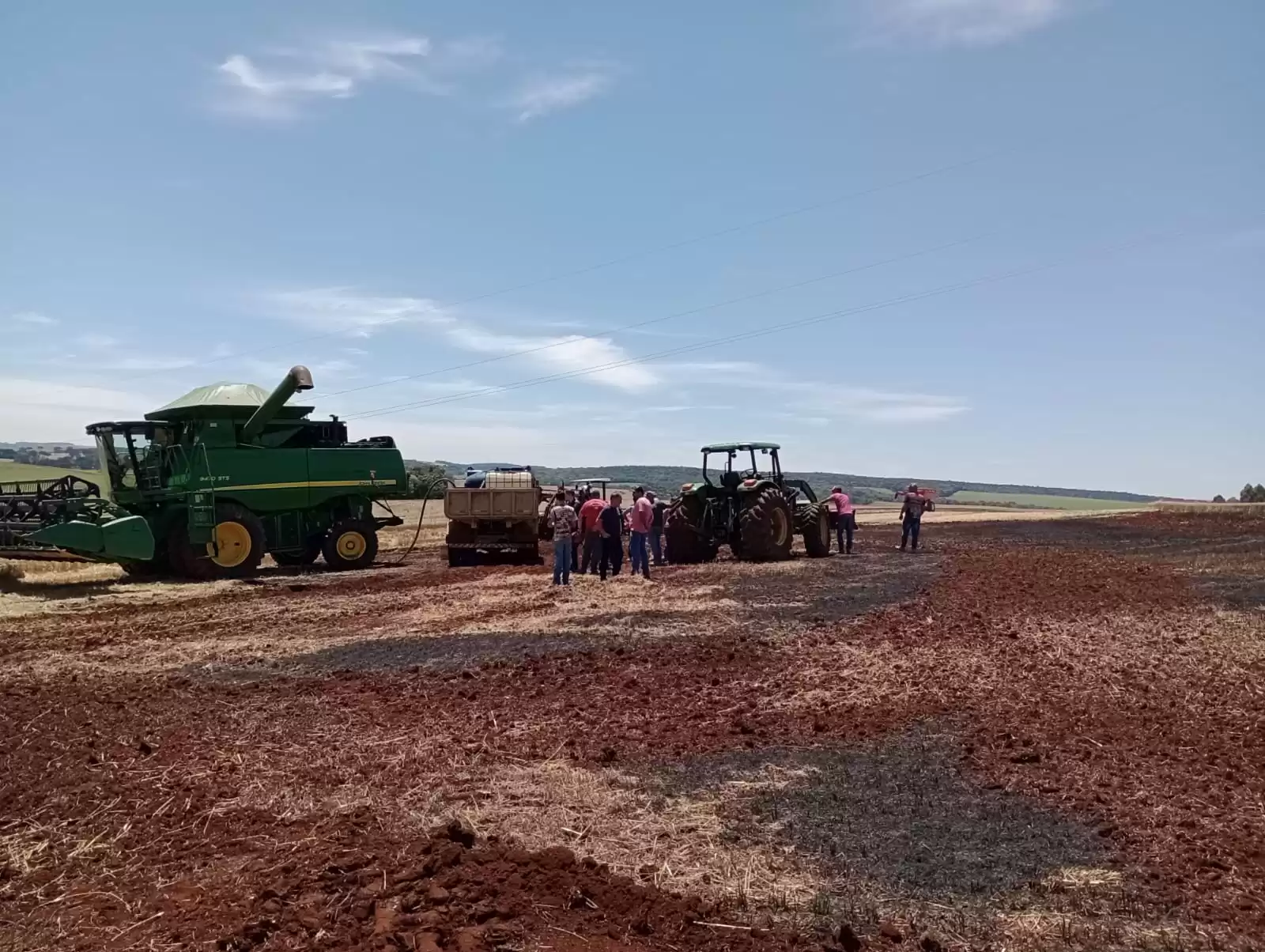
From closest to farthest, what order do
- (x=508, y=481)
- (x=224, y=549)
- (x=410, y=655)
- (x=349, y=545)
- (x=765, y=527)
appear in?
(x=410, y=655), (x=765, y=527), (x=224, y=549), (x=349, y=545), (x=508, y=481)

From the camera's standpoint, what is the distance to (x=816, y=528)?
20.6 metres

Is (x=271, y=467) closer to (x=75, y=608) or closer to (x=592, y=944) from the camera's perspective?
(x=75, y=608)

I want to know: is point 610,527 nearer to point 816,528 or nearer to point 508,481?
point 816,528

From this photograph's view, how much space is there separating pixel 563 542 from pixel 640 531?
1585mm

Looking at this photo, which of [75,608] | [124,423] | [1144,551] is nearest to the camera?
[75,608]

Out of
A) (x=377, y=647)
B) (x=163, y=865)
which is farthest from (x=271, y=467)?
(x=163, y=865)

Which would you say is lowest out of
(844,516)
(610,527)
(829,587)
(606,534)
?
(829,587)

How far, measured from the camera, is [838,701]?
7.82m

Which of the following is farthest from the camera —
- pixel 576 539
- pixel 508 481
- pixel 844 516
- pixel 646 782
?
pixel 508 481

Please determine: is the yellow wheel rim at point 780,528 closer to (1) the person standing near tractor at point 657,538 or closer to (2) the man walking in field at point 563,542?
(1) the person standing near tractor at point 657,538

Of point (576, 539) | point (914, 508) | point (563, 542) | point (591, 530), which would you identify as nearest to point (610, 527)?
point (591, 530)

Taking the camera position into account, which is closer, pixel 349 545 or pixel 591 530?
pixel 591 530

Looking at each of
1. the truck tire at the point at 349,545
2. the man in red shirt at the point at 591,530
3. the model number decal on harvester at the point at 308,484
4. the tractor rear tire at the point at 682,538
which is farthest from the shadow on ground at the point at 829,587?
the model number decal on harvester at the point at 308,484

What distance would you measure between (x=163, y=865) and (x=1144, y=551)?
81.3 feet
